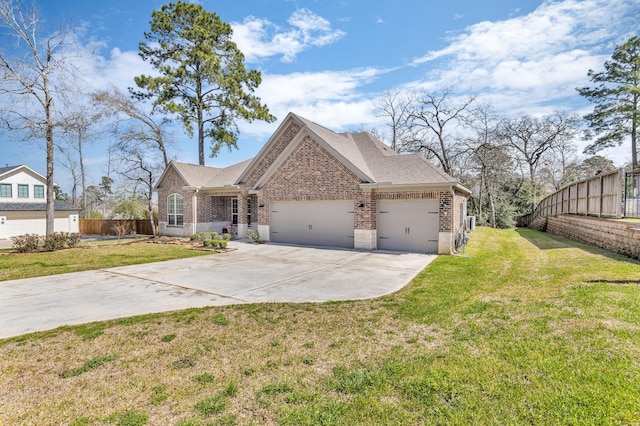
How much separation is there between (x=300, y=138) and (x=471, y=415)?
13885 millimetres

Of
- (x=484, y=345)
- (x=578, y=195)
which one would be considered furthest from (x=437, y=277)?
(x=578, y=195)

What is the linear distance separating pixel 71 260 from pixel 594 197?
2130cm

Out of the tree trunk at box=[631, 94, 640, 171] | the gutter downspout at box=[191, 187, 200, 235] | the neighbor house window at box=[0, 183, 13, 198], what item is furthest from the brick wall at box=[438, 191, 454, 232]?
the neighbor house window at box=[0, 183, 13, 198]

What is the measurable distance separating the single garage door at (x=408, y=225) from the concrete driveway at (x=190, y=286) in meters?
1.28

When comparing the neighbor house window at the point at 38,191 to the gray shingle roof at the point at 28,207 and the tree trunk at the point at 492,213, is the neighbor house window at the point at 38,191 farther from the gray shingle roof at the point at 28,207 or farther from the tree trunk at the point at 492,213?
the tree trunk at the point at 492,213

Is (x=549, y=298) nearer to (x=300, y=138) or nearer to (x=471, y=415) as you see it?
(x=471, y=415)

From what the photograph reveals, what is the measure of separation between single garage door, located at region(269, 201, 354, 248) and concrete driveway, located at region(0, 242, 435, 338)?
9.85 ft

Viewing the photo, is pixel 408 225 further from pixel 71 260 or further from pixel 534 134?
pixel 534 134

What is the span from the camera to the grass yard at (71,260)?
9.98 m

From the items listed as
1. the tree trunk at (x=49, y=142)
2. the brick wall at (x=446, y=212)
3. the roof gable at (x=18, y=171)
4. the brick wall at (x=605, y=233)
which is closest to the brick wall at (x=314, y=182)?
the brick wall at (x=446, y=212)

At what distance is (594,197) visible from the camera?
12.9 m

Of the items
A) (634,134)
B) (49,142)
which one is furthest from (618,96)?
(49,142)

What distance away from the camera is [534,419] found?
108 inches

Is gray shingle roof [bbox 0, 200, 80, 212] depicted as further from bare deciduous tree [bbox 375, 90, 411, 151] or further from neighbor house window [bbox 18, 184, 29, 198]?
bare deciduous tree [bbox 375, 90, 411, 151]
